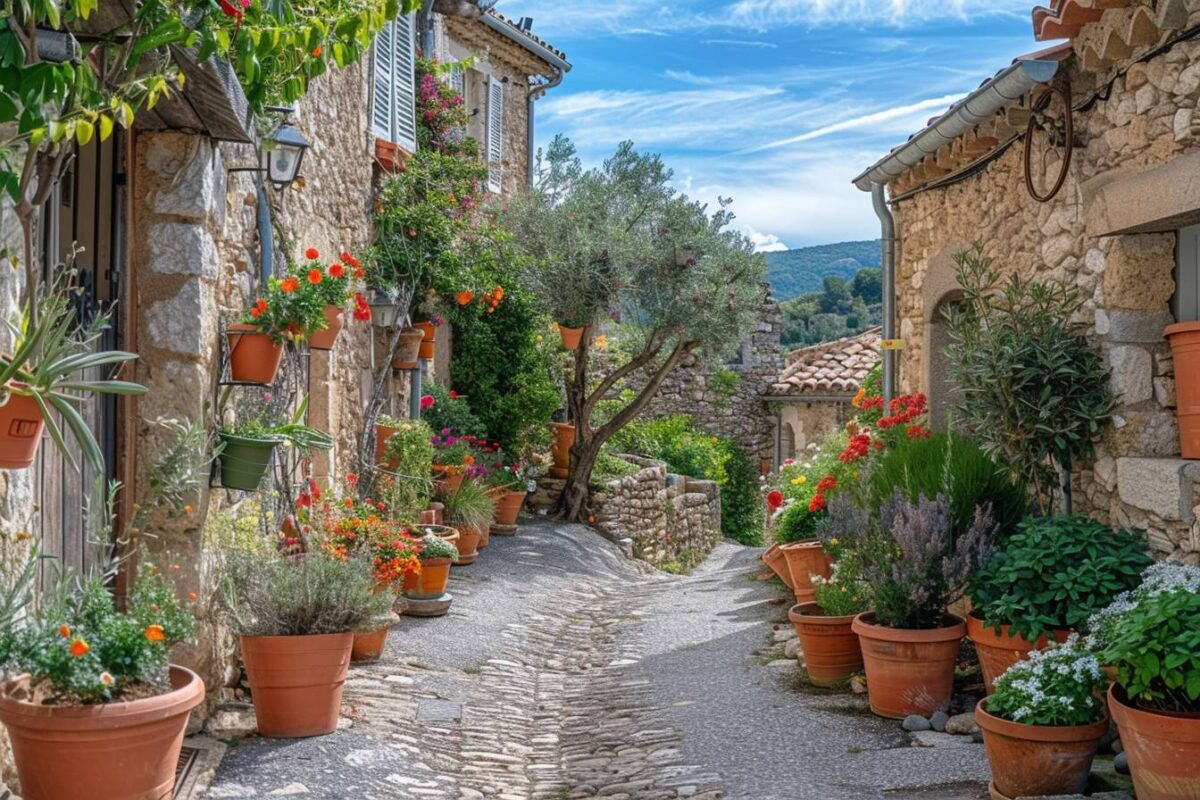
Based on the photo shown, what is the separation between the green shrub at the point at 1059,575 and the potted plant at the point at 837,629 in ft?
3.53

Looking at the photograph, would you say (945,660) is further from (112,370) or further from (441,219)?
(441,219)

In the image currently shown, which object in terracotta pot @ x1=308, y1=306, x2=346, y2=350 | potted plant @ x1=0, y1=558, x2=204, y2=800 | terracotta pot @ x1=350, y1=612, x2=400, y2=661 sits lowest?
terracotta pot @ x1=350, y1=612, x2=400, y2=661

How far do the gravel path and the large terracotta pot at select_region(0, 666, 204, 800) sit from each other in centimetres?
109

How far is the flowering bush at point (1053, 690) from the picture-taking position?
4332mm

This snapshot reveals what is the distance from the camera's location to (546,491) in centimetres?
1454

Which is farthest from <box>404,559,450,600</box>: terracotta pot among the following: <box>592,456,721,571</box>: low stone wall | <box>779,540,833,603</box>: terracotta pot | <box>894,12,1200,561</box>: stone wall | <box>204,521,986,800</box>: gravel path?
<box>592,456,721,571</box>: low stone wall

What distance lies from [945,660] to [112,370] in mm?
3941

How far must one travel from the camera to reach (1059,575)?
200 inches

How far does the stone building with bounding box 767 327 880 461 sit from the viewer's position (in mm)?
20109

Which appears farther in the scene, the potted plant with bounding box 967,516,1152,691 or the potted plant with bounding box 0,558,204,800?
the potted plant with bounding box 967,516,1152,691

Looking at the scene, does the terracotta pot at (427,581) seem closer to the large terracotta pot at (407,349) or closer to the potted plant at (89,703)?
the large terracotta pot at (407,349)

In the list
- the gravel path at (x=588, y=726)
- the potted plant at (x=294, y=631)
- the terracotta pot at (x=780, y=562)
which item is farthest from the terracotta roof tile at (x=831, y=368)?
the potted plant at (x=294, y=631)

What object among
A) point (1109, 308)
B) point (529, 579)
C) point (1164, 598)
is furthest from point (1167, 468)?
point (529, 579)

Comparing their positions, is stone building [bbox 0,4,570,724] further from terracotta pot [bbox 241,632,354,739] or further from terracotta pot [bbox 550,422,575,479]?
terracotta pot [bbox 550,422,575,479]
